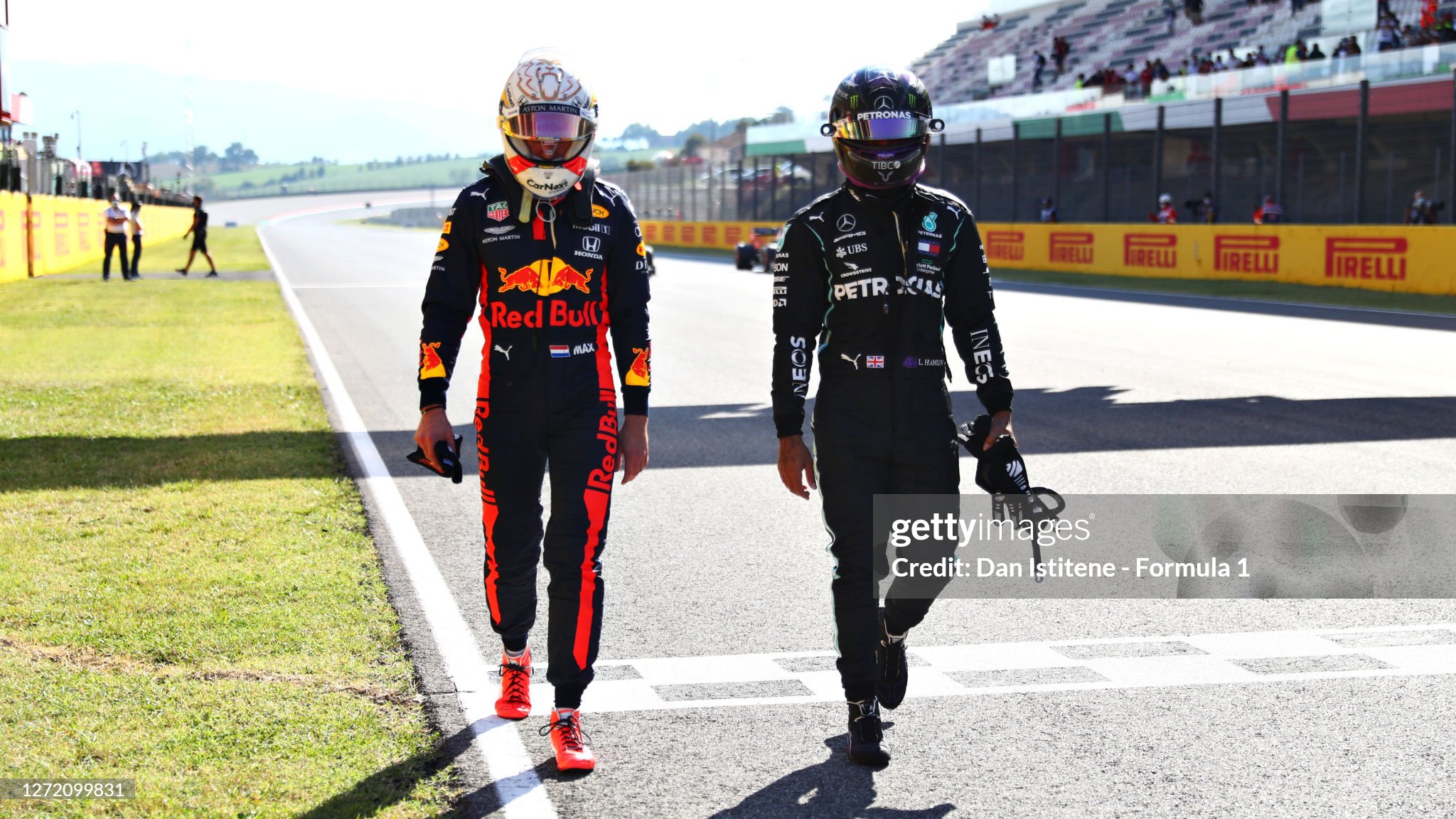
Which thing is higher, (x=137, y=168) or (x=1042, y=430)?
(x=137, y=168)

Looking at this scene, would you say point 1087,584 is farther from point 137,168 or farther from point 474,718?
A: point 137,168

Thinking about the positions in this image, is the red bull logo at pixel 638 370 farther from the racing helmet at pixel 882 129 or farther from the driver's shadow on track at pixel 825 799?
the driver's shadow on track at pixel 825 799

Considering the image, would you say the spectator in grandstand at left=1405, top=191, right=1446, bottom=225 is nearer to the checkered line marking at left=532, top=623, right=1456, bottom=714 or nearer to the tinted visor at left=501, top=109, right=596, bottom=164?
the checkered line marking at left=532, top=623, right=1456, bottom=714

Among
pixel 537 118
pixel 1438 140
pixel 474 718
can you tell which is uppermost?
pixel 1438 140

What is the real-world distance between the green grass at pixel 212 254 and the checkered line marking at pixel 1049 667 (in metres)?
31.2

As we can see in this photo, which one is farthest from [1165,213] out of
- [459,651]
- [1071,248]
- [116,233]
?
[459,651]

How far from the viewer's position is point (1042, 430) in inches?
401

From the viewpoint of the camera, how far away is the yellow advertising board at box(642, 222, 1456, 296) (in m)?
23.8

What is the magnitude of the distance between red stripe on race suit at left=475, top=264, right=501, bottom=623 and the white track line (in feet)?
1.06

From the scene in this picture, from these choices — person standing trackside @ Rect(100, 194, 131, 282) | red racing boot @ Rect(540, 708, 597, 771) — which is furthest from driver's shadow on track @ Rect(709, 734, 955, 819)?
person standing trackside @ Rect(100, 194, 131, 282)

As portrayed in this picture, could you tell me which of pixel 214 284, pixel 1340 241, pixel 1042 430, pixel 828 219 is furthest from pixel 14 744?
pixel 214 284

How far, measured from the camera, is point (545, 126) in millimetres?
4109

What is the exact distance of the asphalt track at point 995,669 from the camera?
380cm

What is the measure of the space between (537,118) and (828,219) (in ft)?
2.75
